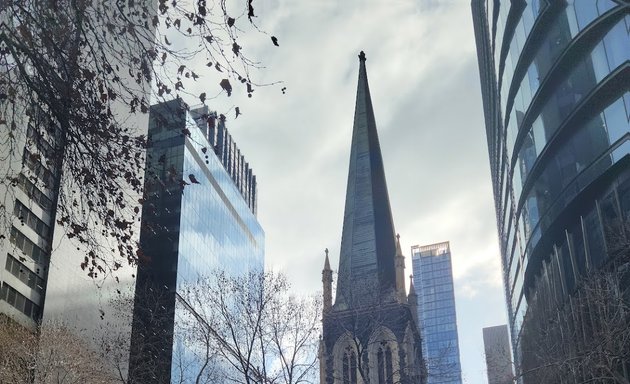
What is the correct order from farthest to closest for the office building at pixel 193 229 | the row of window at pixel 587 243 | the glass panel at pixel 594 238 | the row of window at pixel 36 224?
the office building at pixel 193 229 < the row of window at pixel 36 224 < the glass panel at pixel 594 238 < the row of window at pixel 587 243

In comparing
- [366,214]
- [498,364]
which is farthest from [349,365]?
[498,364]

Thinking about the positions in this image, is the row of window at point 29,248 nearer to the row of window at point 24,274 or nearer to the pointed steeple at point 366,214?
the row of window at point 24,274

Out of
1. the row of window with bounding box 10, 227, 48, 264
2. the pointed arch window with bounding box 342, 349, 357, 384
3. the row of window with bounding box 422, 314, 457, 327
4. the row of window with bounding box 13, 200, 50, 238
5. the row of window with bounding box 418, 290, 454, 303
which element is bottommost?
the pointed arch window with bounding box 342, 349, 357, 384

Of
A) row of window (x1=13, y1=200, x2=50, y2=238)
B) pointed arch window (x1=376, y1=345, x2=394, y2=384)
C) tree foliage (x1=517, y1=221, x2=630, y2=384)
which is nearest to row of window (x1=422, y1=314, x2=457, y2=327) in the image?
pointed arch window (x1=376, y1=345, x2=394, y2=384)

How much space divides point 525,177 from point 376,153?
24.6 m

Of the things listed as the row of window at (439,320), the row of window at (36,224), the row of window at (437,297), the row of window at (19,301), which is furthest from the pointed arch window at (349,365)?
the row of window at (437,297)

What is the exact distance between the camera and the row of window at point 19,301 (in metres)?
43.4

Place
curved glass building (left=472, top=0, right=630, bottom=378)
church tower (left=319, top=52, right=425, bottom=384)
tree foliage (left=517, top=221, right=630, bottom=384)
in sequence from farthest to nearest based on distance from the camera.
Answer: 1. church tower (left=319, top=52, right=425, bottom=384)
2. curved glass building (left=472, top=0, right=630, bottom=378)
3. tree foliage (left=517, top=221, right=630, bottom=384)

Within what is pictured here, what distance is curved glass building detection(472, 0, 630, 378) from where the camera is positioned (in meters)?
31.6

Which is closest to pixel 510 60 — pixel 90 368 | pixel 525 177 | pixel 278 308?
pixel 525 177

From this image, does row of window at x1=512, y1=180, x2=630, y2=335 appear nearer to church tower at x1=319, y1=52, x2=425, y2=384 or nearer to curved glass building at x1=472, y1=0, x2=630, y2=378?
curved glass building at x1=472, y1=0, x2=630, y2=378

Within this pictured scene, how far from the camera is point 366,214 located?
62.2 meters

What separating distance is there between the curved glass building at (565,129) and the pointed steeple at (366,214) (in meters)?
14.5

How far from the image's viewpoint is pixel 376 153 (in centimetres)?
6600
